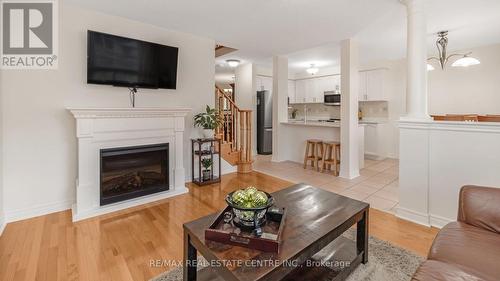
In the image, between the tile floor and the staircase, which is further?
the staircase

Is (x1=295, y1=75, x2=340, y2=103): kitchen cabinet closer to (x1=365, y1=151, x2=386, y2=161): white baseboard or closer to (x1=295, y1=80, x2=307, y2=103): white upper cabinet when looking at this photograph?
(x1=295, y1=80, x2=307, y2=103): white upper cabinet

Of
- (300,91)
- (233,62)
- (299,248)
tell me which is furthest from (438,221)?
(300,91)

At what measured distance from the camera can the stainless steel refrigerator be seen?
6.33 metres

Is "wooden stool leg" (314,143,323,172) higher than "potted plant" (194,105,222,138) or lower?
lower

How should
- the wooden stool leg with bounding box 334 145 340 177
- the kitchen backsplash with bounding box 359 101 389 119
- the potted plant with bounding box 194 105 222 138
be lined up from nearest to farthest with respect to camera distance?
the potted plant with bounding box 194 105 222 138 → the wooden stool leg with bounding box 334 145 340 177 → the kitchen backsplash with bounding box 359 101 389 119

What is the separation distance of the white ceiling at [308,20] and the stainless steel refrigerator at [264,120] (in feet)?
5.52

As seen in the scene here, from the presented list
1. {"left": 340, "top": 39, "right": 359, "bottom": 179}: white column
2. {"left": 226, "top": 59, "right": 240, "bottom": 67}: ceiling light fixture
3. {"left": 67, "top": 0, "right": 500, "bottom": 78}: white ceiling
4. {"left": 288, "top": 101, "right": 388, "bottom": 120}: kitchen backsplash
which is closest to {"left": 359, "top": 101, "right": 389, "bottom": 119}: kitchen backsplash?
{"left": 288, "top": 101, "right": 388, "bottom": 120}: kitchen backsplash

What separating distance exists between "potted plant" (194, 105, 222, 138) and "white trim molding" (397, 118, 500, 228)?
101 inches

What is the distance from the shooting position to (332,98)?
20.7ft

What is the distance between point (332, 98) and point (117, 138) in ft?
17.1

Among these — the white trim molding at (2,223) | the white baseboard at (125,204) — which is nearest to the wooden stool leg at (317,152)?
the white baseboard at (125,204)

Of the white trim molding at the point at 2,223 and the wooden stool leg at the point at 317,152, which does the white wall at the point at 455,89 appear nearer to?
the wooden stool leg at the point at 317,152

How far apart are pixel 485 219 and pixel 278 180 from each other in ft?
9.19

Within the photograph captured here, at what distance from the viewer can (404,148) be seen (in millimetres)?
2627
